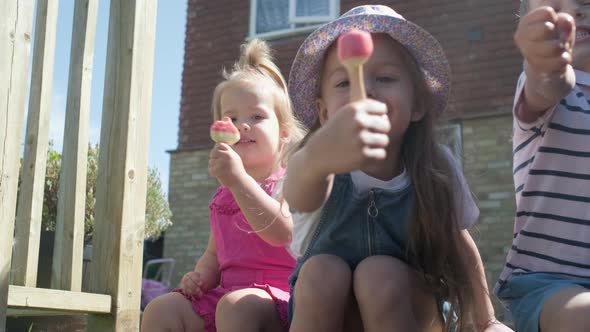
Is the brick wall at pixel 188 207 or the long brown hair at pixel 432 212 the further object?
the brick wall at pixel 188 207

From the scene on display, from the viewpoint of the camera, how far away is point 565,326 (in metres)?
1.32

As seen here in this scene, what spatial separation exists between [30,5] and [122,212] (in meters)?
0.72

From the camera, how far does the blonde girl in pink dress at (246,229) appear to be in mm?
1651

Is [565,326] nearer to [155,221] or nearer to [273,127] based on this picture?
[273,127]

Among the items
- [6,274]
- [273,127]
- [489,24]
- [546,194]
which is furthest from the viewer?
[489,24]

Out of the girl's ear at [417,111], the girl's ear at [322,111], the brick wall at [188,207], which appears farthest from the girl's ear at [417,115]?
the brick wall at [188,207]

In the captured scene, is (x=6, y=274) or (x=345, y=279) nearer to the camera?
(x=345, y=279)

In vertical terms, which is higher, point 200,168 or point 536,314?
point 200,168

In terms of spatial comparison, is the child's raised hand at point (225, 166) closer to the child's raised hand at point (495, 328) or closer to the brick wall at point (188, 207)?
the child's raised hand at point (495, 328)

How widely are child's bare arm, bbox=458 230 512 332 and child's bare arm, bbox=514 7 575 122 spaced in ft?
1.29

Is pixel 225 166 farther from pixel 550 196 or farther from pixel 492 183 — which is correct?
pixel 492 183

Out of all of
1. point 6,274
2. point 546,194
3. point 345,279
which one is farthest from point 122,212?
point 546,194

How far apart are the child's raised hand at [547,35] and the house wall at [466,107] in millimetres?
4501

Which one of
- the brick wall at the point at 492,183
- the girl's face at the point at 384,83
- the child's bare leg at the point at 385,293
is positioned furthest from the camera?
the brick wall at the point at 492,183
